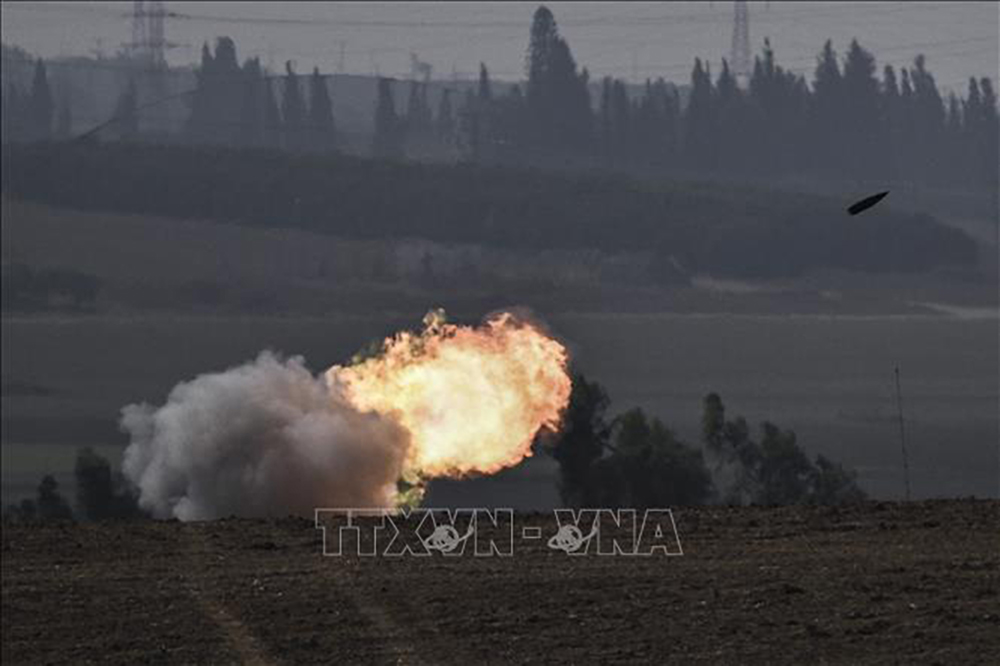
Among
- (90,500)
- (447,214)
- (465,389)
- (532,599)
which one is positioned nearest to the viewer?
(532,599)

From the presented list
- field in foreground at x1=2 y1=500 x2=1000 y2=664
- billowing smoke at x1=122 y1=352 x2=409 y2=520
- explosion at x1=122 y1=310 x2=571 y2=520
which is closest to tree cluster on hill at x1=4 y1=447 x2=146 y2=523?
billowing smoke at x1=122 y1=352 x2=409 y2=520

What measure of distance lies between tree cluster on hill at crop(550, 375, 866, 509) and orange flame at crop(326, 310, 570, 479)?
27.5 meters

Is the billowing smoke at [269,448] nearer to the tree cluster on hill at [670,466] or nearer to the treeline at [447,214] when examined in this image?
the tree cluster on hill at [670,466]

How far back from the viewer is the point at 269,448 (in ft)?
176

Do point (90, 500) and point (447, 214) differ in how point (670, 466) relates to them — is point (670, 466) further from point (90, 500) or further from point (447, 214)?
point (447, 214)

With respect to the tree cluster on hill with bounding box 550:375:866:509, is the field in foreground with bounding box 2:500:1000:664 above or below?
above

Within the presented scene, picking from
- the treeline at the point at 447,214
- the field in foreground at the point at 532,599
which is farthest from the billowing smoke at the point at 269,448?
the treeline at the point at 447,214

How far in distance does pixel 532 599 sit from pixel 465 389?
1926 centimetres

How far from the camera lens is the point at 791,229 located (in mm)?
186750

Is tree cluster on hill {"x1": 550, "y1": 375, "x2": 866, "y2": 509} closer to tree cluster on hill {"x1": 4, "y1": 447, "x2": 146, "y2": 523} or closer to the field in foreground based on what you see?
tree cluster on hill {"x1": 4, "y1": 447, "x2": 146, "y2": 523}

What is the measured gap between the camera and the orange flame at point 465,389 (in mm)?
52094

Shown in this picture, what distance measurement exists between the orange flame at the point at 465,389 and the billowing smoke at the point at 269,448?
25.7 inches

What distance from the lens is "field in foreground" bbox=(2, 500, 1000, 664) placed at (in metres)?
30.6

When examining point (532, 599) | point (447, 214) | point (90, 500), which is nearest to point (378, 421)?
point (532, 599)
